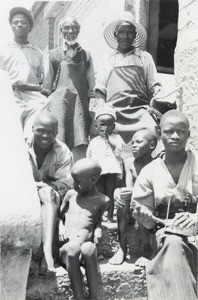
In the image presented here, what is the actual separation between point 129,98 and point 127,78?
0.29m

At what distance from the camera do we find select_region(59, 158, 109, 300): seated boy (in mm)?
2891

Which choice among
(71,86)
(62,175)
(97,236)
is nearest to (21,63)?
(71,86)

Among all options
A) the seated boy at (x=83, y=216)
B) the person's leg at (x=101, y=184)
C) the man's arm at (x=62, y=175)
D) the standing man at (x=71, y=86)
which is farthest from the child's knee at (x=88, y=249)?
the standing man at (x=71, y=86)

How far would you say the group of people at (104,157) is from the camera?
2840mm

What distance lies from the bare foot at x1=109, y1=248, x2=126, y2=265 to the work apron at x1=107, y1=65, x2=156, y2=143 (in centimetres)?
199

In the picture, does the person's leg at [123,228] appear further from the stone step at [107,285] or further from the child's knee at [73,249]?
the child's knee at [73,249]

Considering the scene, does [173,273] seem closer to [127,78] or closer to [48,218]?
[48,218]

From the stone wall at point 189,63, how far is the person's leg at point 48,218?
208cm

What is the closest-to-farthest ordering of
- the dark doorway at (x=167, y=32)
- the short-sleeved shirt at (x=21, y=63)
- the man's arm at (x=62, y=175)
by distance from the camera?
1. the man's arm at (x=62, y=175)
2. the short-sleeved shirt at (x=21, y=63)
3. the dark doorway at (x=167, y=32)

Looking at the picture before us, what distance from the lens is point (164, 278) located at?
2.65 m

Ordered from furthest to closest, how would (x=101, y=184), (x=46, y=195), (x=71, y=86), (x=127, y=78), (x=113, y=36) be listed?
1. (x=113, y=36)
2. (x=127, y=78)
3. (x=71, y=86)
4. (x=101, y=184)
5. (x=46, y=195)

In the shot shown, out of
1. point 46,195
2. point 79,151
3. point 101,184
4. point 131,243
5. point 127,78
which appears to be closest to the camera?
point 46,195

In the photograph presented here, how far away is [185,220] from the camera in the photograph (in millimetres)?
2812

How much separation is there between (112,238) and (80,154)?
191cm
